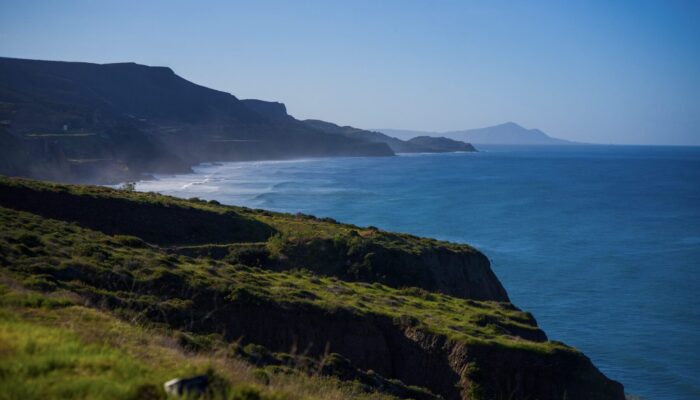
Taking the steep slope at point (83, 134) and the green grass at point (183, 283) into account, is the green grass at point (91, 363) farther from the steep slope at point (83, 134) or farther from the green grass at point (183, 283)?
the steep slope at point (83, 134)

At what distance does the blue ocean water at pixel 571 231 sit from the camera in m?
39.7

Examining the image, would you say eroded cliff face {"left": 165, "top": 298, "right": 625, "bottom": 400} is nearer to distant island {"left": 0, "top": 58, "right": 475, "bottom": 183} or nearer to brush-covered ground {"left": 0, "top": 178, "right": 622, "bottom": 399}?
brush-covered ground {"left": 0, "top": 178, "right": 622, "bottom": 399}

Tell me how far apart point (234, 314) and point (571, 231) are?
6627 centimetres

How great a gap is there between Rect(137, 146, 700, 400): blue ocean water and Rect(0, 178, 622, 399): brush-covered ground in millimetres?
10241

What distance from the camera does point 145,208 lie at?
34750 mm

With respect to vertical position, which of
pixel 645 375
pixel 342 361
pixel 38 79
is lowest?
pixel 645 375

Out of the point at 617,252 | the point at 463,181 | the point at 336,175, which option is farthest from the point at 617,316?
the point at 336,175

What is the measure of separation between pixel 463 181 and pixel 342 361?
126m

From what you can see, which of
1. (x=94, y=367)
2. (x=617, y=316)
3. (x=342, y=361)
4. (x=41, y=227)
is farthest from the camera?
(x=617, y=316)

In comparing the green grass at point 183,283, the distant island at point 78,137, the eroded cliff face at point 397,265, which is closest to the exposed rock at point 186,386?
the green grass at point 183,283

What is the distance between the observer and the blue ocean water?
39656 mm

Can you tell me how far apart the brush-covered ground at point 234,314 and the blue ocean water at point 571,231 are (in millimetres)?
10241

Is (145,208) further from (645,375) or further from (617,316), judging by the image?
(617,316)

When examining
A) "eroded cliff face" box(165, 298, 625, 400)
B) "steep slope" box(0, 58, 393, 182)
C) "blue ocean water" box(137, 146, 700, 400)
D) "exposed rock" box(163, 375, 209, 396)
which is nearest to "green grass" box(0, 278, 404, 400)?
"exposed rock" box(163, 375, 209, 396)
